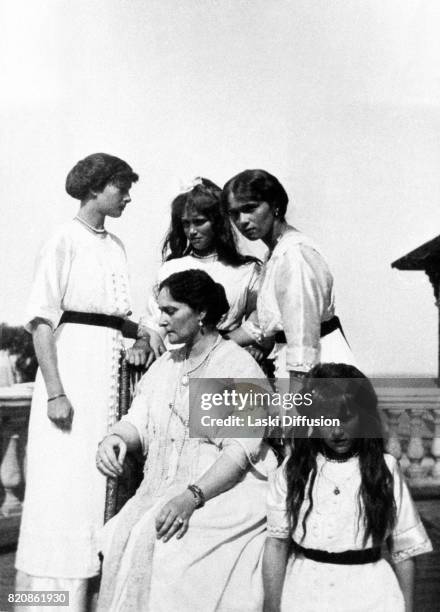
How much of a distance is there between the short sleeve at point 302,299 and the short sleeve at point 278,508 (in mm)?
326

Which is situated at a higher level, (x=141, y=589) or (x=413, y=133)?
(x=413, y=133)

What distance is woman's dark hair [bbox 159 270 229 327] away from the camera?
1894 mm

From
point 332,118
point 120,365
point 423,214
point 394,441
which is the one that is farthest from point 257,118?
point 394,441

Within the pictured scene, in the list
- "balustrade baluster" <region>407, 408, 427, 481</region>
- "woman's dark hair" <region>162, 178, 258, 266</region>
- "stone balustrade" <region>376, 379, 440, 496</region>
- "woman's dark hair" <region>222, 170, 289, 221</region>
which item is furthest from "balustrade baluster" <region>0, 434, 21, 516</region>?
"balustrade baluster" <region>407, 408, 427, 481</region>

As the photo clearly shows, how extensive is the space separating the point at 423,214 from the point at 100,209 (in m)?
1.13

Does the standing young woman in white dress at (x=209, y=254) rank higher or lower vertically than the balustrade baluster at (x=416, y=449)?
higher

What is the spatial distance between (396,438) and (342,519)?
127 centimetres

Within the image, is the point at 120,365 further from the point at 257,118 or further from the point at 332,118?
the point at 332,118

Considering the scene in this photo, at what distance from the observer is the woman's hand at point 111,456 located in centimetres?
186

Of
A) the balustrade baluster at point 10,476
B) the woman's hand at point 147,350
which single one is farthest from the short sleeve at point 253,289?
the balustrade baluster at point 10,476

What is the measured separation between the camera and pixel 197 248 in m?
2.29

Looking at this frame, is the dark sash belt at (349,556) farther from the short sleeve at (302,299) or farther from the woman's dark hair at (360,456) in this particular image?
the short sleeve at (302,299)

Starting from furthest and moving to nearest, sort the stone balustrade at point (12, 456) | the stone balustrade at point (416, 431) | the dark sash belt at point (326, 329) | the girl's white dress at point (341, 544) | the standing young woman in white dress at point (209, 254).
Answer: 1. the stone balustrade at point (416, 431)
2. the stone balustrade at point (12, 456)
3. the standing young woman in white dress at point (209, 254)
4. the dark sash belt at point (326, 329)
5. the girl's white dress at point (341, 544)

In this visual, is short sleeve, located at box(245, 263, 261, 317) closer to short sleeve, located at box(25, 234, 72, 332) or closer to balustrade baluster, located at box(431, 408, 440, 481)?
short sleeve, located at box(25, 234, 72, 332)
